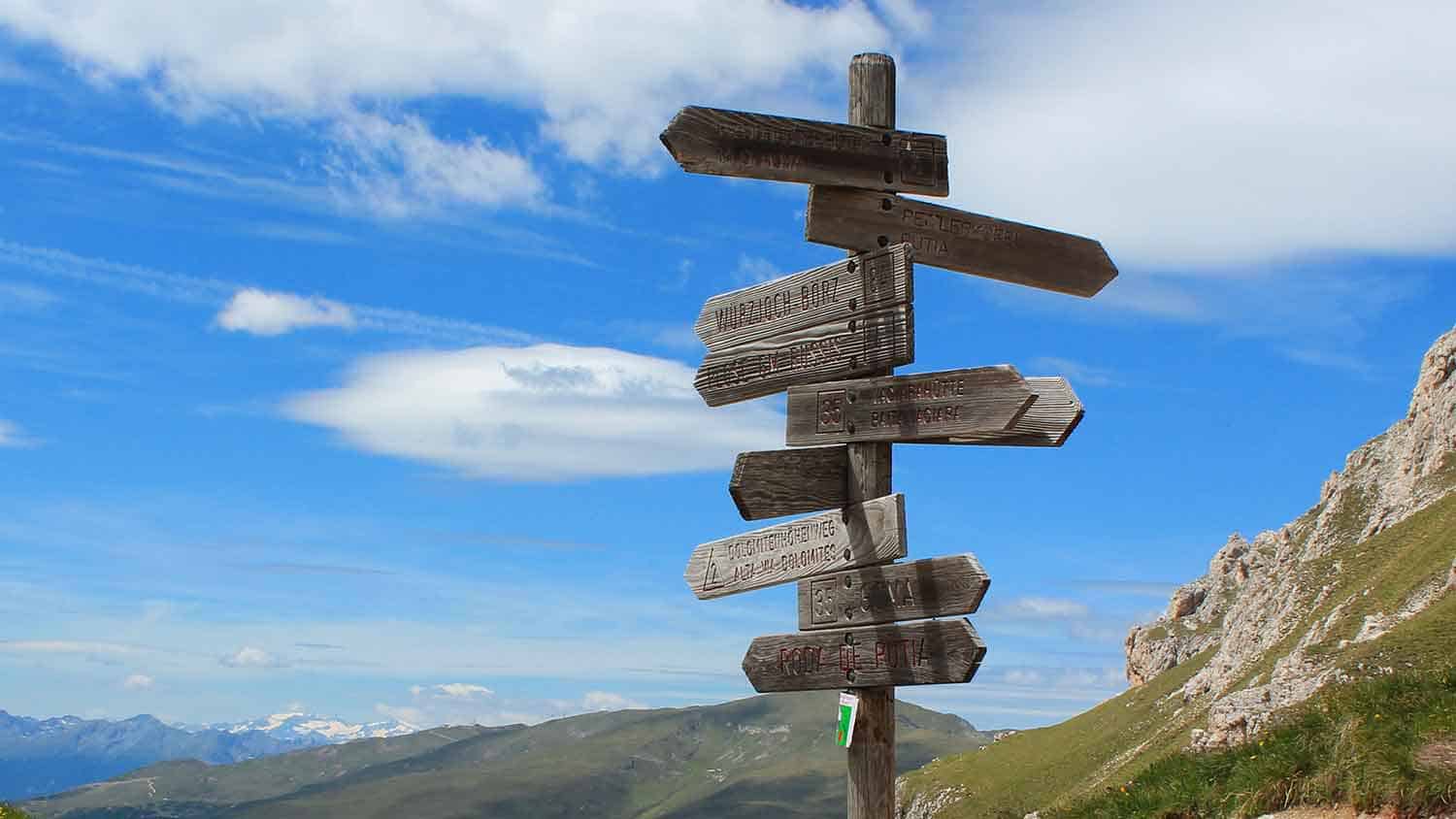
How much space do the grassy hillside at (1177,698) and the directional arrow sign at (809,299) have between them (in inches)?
1641

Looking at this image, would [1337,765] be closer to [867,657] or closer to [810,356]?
[867,657]

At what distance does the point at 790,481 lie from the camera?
10.8 m

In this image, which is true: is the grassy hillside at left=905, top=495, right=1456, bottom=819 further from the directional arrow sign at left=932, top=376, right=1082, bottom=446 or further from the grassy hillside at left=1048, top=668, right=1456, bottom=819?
the directional arrow sign at left=932, top=376, right=1082, bottom=446

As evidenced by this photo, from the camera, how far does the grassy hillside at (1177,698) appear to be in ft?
191

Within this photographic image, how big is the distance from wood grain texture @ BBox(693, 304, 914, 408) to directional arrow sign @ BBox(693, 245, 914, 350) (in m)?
0.09

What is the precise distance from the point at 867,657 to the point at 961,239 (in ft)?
13.6

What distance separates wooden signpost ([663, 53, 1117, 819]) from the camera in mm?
10008

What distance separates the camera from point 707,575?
37.1ft

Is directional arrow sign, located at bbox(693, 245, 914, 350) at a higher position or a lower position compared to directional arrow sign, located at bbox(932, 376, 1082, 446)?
higher

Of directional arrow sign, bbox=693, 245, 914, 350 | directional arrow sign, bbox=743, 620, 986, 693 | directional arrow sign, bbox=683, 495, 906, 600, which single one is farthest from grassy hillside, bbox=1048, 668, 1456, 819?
directional arrow sign, bbox=693, 245, 914, 350

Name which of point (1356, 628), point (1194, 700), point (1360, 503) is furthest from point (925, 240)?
point (1360, 503)

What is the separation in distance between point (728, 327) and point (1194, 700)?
118363mm

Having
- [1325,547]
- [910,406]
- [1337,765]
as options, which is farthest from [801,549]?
[1325,547]

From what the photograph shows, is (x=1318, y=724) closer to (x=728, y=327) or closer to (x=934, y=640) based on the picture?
(x=934, y=640)
